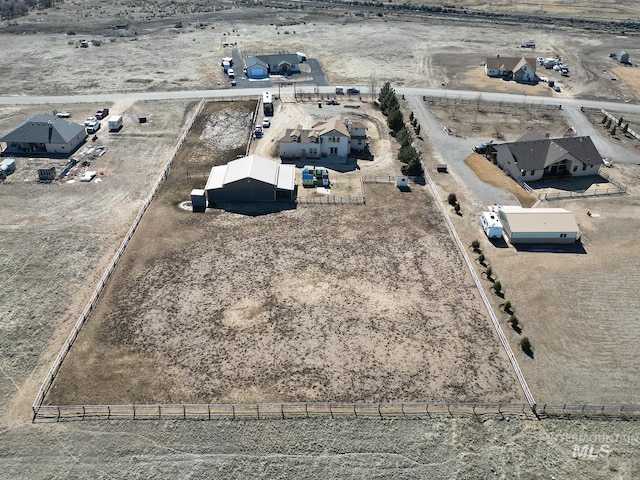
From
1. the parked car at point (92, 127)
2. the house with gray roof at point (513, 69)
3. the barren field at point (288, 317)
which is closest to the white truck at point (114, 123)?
the parked car at point (92, 127)

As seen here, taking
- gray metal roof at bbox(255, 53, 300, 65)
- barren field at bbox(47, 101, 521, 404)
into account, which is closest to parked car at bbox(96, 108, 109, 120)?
barren field at bbox(47, 101, 521, 404)

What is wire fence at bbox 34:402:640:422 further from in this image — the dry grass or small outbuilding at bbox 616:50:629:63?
small outbuilding at bbox 616:50:629:63

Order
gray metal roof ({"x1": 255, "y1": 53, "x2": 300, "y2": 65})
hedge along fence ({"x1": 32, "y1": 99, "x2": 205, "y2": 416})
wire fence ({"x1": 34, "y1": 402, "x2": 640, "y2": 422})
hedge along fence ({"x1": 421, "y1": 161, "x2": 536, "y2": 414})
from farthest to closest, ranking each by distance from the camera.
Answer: gray metal roof ({"x1": 255, "y1": 53, "x2": 300, "y2": 65})
hedge along fence ({"x1": 421, "y1": 161, "x2": 536, "y2": 414})
hedge along fence ({"x1": 32, "y1": 99, "x2": 205, "y2": 416})
wire fence ({"x1": 34, "y1": 402, "x2": 640, "y2": 422})

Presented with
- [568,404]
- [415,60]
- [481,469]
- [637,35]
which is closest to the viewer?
[481,469]

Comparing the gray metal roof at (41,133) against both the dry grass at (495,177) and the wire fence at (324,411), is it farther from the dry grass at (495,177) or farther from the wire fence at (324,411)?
the dry grass at (495,177)

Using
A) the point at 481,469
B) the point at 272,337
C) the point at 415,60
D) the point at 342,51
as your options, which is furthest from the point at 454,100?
the point at 481,469

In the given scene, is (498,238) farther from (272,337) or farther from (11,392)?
(11,392)

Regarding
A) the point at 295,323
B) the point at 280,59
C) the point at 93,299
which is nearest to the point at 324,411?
the point at 295,323
